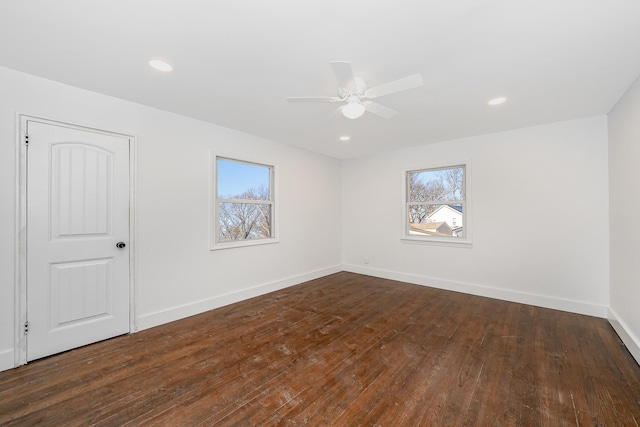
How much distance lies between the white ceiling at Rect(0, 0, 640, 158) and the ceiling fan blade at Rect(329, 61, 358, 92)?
22 centimetres

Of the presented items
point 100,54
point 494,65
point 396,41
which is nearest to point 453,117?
point 494,65

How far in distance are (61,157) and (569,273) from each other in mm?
5860

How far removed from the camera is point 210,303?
11.4ft

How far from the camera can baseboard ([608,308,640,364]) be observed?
2.31 meters

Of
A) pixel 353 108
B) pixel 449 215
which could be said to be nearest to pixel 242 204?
pixel 353 108

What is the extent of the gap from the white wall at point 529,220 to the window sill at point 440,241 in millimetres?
58

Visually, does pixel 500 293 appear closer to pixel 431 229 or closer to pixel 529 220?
pixel 529 220

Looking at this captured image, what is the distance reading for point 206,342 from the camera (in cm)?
263

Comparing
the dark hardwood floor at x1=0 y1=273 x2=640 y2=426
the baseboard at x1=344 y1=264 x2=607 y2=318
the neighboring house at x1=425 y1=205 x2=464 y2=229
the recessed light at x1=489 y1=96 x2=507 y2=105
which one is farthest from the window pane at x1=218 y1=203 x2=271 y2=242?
the recessed light at x1=489 y1=96 x2=507 y2=105

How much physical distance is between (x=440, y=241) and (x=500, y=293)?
3.62 feet

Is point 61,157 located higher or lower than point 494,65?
lower

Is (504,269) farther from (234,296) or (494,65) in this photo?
(234,296)

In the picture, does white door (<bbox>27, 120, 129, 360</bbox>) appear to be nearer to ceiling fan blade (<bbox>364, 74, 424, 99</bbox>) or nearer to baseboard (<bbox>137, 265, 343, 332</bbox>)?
baseboard (<bbox>137, 265, 343, 332</bbox>)

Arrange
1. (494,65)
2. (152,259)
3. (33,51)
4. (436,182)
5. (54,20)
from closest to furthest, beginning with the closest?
(54,20), (33,51), (494,65), (152,259), (436,182)
